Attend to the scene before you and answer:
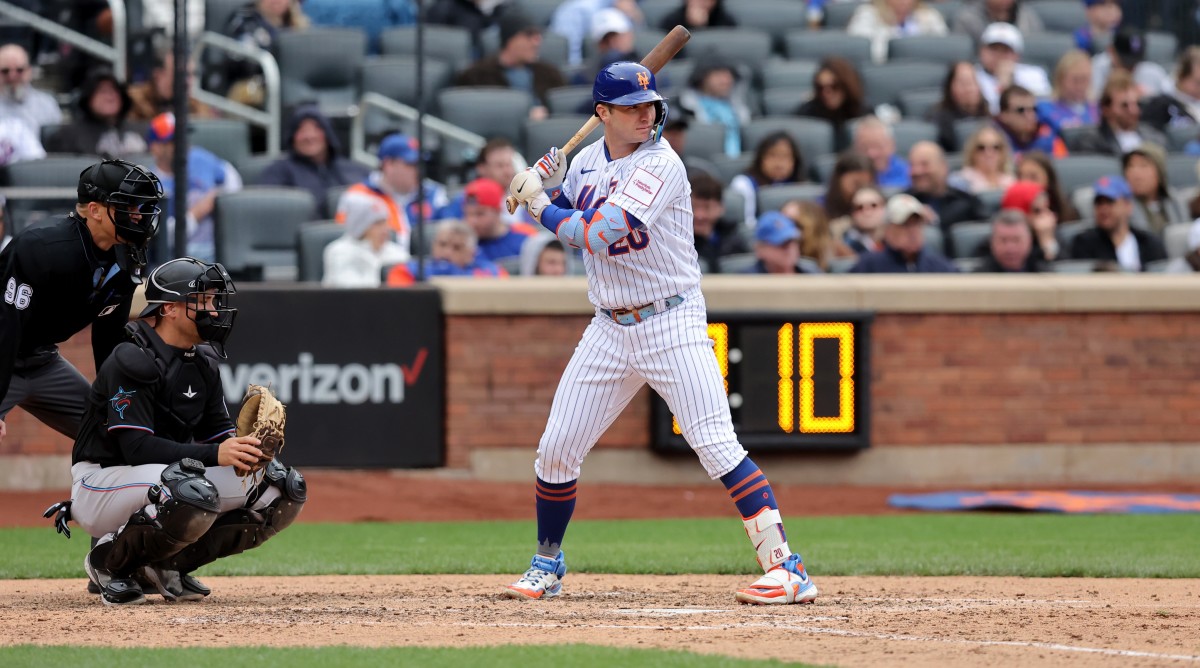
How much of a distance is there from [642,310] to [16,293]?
2.21 m

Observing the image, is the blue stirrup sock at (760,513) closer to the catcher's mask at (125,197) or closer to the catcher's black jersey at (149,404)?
the catcher's black jersey at (149,404)

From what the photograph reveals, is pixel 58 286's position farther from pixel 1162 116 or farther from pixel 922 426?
pixel 1162 116

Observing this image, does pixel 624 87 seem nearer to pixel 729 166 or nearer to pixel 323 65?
pixel 729 166

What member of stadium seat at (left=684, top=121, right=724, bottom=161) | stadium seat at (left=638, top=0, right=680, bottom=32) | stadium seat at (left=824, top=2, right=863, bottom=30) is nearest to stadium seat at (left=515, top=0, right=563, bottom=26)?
stadium seat at (left=638, top=0, right=680, bottom=32)

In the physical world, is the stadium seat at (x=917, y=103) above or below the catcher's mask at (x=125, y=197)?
above

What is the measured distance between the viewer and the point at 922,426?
1092cm

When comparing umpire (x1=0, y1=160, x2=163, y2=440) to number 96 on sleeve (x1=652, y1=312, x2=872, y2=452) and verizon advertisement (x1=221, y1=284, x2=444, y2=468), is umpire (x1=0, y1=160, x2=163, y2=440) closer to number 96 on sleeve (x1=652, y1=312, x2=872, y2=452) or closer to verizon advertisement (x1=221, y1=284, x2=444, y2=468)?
verizon advertisement (x1=221, y1=284, x2=444, y2=468)

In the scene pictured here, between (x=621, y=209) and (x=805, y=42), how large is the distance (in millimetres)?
9470

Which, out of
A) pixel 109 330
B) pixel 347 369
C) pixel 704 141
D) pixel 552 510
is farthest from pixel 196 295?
pixel 704 141

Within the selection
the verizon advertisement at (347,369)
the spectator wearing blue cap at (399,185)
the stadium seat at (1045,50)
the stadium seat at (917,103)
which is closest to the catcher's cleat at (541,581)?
the verizon advertisement at (347,369)

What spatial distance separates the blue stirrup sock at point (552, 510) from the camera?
21.3 feet

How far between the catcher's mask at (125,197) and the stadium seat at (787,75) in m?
8.87

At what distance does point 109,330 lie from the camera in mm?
6410

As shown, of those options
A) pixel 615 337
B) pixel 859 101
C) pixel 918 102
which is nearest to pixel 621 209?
pixel 615 337
